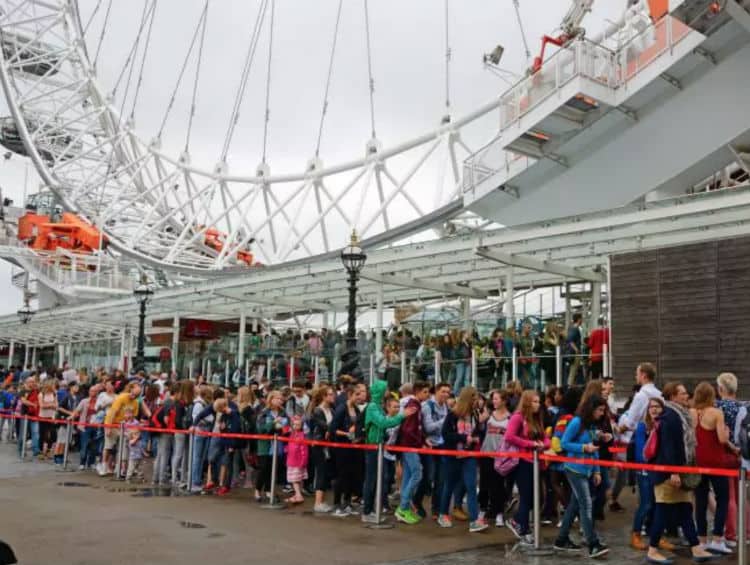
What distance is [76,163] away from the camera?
58.5 meters

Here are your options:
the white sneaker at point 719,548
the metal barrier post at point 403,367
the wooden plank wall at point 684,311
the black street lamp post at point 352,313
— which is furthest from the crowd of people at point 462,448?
the metal barrier post at point 403,367

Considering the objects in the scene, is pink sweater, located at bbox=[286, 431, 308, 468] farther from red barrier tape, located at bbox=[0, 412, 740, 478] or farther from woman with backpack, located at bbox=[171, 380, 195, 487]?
woman with backpack, located at bbox=[171, 380, 195, 487]

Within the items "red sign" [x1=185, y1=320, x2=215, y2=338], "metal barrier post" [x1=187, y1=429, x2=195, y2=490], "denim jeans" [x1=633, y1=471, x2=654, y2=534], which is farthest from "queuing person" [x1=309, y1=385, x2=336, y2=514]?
"red sign" [x1=185, y1=320, x2=215, y2=338]

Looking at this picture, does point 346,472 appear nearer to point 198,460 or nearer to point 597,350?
point 198,460

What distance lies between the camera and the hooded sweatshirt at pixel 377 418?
1050 centimetres

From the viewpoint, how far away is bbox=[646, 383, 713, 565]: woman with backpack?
801 cm

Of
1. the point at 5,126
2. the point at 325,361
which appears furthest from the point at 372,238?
the point at 5,126

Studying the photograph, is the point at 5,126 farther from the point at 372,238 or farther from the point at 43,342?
the point at 372,238

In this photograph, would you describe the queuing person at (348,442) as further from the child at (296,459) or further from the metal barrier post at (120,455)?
the metal barrier post at (120,455)

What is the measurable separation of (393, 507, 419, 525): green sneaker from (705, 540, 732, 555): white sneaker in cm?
354

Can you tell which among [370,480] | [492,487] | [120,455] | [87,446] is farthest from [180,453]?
[492,487]

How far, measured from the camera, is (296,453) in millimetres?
12070

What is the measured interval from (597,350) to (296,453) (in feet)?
25.2

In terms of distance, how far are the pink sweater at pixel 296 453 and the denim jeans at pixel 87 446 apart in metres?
5.69
